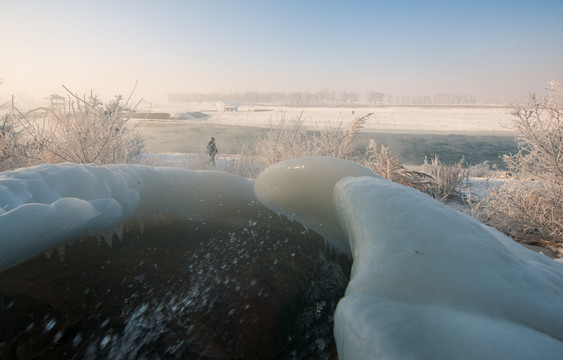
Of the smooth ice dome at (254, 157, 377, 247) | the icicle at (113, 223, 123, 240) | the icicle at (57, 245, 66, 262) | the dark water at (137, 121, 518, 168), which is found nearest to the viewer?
the icicle at (57, 245, 66, 262)

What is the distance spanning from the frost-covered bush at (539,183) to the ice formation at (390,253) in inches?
172

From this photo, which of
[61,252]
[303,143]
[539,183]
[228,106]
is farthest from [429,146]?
[228,106]

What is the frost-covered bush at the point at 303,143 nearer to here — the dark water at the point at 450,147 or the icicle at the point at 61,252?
the dark water at the point at 450,147

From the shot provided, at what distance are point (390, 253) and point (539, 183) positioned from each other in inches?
248

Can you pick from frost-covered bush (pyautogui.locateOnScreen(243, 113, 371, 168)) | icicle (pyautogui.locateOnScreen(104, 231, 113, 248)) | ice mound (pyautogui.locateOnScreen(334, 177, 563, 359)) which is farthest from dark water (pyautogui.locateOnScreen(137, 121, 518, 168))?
ice mound (pyautogui.locateOnScreen(334, 177, 563, 359))

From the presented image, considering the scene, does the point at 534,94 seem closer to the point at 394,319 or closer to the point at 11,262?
the point at 394,319

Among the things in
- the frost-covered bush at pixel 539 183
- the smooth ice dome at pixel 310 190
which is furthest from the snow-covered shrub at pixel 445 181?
the smooth ice dome at pixel 310 190

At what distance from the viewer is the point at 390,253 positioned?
150 centimetres

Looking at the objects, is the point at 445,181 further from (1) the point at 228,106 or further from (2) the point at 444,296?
(1) the point at 228,106

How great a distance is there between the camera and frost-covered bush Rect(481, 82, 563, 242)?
5.07 m

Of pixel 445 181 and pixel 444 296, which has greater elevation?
pixel 444 296

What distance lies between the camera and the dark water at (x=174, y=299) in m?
1.54

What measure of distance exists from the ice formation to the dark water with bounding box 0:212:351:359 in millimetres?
300

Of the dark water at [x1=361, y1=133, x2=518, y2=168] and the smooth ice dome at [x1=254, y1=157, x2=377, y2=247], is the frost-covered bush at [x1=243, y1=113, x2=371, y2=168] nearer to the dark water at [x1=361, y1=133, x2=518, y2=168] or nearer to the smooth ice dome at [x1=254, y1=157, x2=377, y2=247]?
the smooth ice dome at [x1=254, y1=157, x2=377, y2=247]
